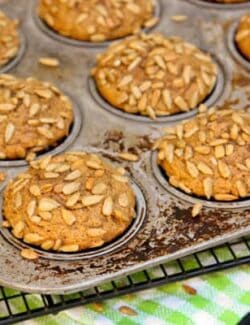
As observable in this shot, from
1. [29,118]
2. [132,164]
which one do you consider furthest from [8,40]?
[132,164]

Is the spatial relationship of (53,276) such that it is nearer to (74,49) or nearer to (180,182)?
(180,182)

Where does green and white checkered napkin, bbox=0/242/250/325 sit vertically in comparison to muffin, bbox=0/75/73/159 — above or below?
below

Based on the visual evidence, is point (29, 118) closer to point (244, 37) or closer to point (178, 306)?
point (178, 306)

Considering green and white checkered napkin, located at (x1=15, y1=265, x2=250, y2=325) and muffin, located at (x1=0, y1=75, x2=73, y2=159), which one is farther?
muffin, located at (x1=0, y1=75, x2=73, y2=159)

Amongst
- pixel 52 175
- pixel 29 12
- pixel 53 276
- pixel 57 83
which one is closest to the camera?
pixel 53 276

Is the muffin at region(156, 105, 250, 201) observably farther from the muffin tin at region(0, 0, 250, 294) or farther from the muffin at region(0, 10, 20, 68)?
the muffin at region(0, 10, 20, 68)

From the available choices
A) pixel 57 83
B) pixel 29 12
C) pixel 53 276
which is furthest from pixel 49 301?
pixel 29 12

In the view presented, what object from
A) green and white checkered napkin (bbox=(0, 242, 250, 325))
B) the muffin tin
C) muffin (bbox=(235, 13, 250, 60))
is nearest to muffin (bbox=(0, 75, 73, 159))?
the muffin tin
